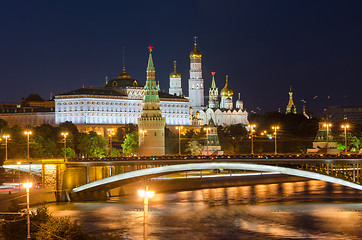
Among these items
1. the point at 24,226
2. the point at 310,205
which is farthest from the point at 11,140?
the point at 24,226

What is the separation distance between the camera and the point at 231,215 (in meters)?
66.0

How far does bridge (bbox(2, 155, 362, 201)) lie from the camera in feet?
218

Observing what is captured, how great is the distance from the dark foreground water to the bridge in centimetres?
221

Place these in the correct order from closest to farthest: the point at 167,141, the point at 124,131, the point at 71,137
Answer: the point at 71,137 < the point at 167,141 < the point at 124,131

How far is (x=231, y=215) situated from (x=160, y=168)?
26.3 feet

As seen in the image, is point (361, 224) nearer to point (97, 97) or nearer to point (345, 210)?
point (345, 210)

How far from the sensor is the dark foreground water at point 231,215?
57.1 m

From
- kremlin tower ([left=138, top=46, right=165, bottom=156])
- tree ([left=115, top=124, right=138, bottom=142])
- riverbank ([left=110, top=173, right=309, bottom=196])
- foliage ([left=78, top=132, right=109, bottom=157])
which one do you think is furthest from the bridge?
tree ([left=115, top=124, right=138, bottom=142])

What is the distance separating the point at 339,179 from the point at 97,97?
391 ft

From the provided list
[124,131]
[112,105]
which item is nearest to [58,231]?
[124,131]

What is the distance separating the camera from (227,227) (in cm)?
6009

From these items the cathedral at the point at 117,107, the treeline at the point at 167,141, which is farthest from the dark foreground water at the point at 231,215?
the cathedral at the point at 117,107

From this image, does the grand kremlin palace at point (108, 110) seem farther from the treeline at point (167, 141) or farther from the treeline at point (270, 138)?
the treeline at point (270, 138)

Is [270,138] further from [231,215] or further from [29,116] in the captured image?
[231,215]
